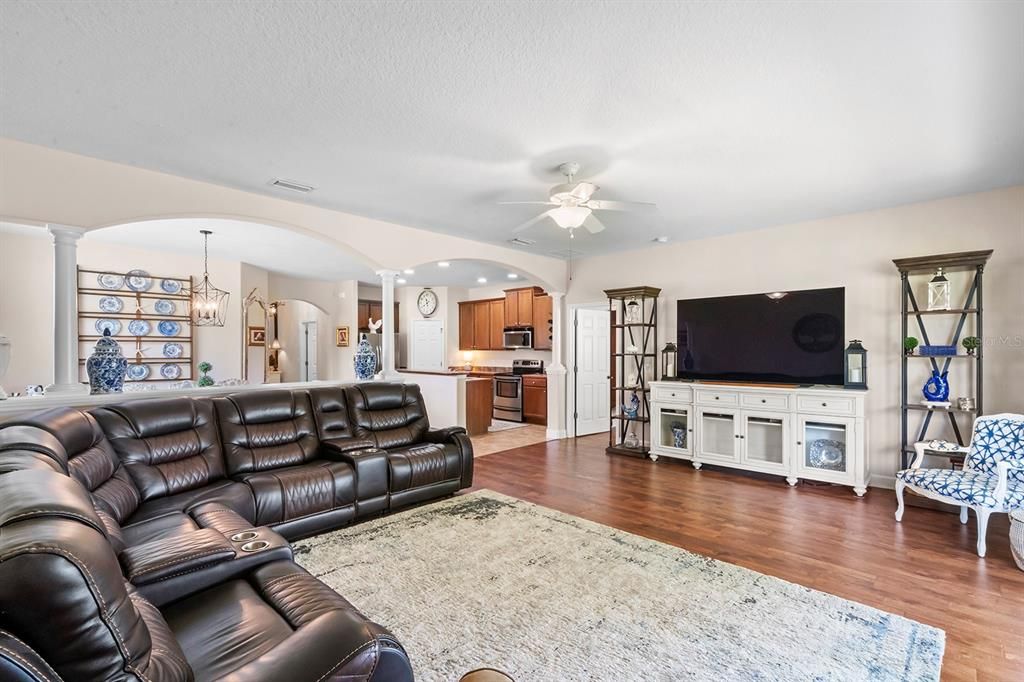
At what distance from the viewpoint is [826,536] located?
3.32 metres

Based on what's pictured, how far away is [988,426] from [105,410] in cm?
588

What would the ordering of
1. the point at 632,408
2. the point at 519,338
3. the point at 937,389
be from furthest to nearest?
the point at 519,338 → the point at 632,408 → the point at 937,389

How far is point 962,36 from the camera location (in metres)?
2.00

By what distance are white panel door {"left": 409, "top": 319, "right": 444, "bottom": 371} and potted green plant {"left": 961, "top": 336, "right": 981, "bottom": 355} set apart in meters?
7.89

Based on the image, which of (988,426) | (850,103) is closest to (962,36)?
(850,103)

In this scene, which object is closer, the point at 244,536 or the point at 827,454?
the point at 244,536

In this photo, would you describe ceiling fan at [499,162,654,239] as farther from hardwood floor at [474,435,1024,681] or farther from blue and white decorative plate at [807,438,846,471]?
blue and white decorative plate at [807,438,846,471]

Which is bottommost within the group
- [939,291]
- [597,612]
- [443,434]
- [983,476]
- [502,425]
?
[502,425]

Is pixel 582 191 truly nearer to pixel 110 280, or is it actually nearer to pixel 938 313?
pixel 938 313

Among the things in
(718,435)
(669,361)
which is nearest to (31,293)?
(669,361)

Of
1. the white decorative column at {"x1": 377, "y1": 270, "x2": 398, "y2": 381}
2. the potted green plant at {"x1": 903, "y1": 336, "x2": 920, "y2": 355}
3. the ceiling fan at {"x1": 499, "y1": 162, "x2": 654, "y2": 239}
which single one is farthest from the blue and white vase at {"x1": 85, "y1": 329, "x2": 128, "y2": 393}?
the potted green plant at {"x1": 903, "y1": 336, "x2": 920, "y2": 355}

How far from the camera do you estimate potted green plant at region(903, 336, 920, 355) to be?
13.3ft

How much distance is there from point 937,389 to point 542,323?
17.9 ft

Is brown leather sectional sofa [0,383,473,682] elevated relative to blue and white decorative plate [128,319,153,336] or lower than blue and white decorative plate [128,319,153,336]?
lower
